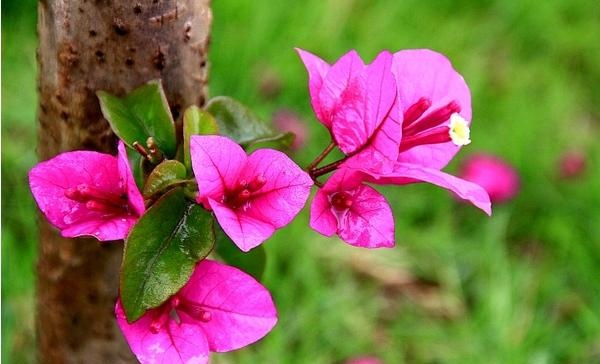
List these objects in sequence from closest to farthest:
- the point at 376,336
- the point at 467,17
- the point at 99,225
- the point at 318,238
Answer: the point at 99,225
the point at 376,336
the point at 318,238
the point at 467,17

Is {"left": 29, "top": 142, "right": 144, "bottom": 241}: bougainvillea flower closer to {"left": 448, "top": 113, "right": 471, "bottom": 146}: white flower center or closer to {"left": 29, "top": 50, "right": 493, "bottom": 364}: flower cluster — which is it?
{"left": 29, "top": 50, "right": 493, "bottom": 364}: flower cluster

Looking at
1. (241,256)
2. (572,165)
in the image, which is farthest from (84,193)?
(572,165)

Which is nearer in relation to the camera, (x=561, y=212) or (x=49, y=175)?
(x=49, y=175)

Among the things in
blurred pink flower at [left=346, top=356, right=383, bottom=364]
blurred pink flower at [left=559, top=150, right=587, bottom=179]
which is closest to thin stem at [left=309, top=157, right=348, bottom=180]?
blurred pink flower at [left=346, top=356, right=383, bottom=364]

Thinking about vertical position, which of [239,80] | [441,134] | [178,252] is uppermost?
[441,134]

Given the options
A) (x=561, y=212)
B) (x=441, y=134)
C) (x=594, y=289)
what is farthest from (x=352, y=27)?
(x=441, y=134)

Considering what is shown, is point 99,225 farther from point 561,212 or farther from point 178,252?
point 561,212

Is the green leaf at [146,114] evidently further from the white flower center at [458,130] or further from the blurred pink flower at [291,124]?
the blurred pink flower at [291,124]
